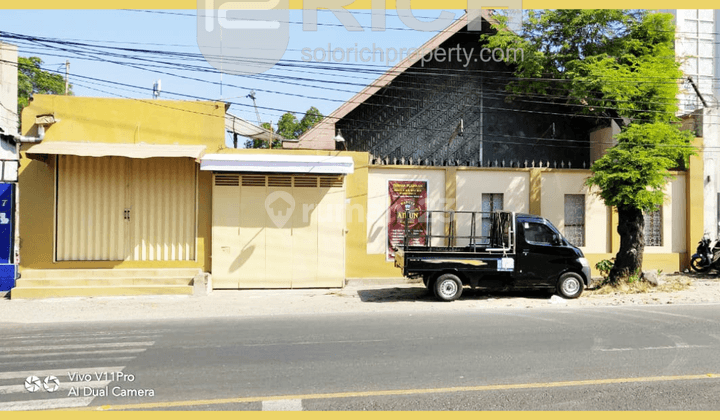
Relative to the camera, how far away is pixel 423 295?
14078 millimetres

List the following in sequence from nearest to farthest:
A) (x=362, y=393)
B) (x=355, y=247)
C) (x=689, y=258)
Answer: (x=362, y=393) < (x=355, y=247) < (x=689, y=258)

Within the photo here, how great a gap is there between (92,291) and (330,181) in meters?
6.63

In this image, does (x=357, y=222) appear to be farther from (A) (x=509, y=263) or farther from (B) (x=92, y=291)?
(B) (x=92, y=291)

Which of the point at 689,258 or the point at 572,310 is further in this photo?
the point at 689,258

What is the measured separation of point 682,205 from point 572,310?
909 centimetres

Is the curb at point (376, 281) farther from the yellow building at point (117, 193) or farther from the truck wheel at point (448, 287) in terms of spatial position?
the yellow building at point (117, 193)

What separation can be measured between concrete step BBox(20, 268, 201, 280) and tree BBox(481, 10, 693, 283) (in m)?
11.1

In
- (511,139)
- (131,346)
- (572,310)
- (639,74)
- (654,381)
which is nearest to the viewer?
(654,381)

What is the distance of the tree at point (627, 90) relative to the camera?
14.6 meters

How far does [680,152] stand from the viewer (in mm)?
15094

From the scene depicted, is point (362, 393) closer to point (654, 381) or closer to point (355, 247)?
point (654, 381)

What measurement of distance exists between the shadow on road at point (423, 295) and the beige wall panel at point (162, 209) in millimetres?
5059

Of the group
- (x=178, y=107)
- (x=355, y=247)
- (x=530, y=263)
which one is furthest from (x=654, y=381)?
(x=178, y=107)

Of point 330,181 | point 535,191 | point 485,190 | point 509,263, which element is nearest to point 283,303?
point 330,181
